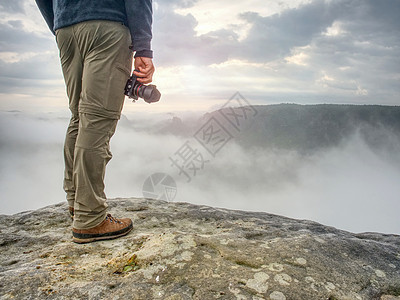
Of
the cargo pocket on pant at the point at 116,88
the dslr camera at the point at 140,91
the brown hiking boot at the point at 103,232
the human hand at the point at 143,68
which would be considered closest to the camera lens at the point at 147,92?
the dslr camera at the point at 140,91

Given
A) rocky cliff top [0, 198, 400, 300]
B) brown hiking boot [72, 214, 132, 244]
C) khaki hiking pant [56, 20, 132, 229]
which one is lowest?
brown hiking boot [72, 214, 132, 244]

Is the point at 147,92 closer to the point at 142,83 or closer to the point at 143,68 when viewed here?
the point at 142,83

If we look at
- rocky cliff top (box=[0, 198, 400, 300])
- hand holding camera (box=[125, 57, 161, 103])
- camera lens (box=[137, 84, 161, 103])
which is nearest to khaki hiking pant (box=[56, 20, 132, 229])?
hand holding camera (box=[125, 57, 161, 103])

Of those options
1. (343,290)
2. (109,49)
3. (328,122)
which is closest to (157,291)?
(343,290)

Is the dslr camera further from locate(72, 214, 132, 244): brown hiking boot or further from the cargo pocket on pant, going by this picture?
locate(72, 214, 132, 244): brown hiking boot

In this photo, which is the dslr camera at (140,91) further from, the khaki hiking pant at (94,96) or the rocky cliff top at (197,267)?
the rocky cliff top at (197,267)

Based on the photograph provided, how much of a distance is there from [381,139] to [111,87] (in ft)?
778

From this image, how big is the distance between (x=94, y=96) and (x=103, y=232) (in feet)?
6.34

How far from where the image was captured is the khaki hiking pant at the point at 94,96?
3.53 meters

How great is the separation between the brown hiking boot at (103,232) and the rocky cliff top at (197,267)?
0.13m

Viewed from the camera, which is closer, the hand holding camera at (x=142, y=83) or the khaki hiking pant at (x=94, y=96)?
the khaki hiking pant at (x=94, y=96)

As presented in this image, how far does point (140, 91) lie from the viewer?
368 centimetres

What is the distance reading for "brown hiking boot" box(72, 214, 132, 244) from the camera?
3645mm

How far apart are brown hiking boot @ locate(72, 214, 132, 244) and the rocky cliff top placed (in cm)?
13
